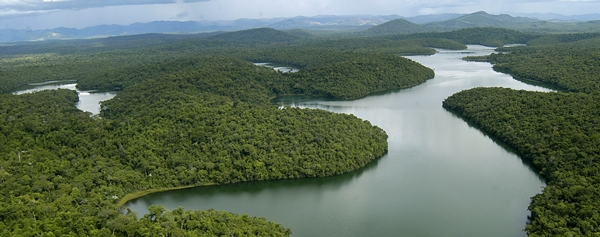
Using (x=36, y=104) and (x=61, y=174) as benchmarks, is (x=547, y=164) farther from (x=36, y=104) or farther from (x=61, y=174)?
(x=36, y=104)

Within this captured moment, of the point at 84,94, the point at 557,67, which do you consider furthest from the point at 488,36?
the point at 84,94

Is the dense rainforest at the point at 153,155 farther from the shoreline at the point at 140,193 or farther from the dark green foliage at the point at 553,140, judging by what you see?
the dark green foliage at the point at 553,140

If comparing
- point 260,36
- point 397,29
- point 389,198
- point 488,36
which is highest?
point 397,29

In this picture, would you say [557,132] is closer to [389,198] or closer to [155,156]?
[389,198]

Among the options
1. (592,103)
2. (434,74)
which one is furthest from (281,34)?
(592,103)

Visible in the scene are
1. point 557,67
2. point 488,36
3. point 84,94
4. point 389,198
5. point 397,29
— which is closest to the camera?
point 389,198

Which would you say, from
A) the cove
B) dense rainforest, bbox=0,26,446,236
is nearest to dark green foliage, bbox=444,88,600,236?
dense rainforest, bbox=0,26,446,236

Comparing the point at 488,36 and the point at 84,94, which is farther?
the point at 488,36
